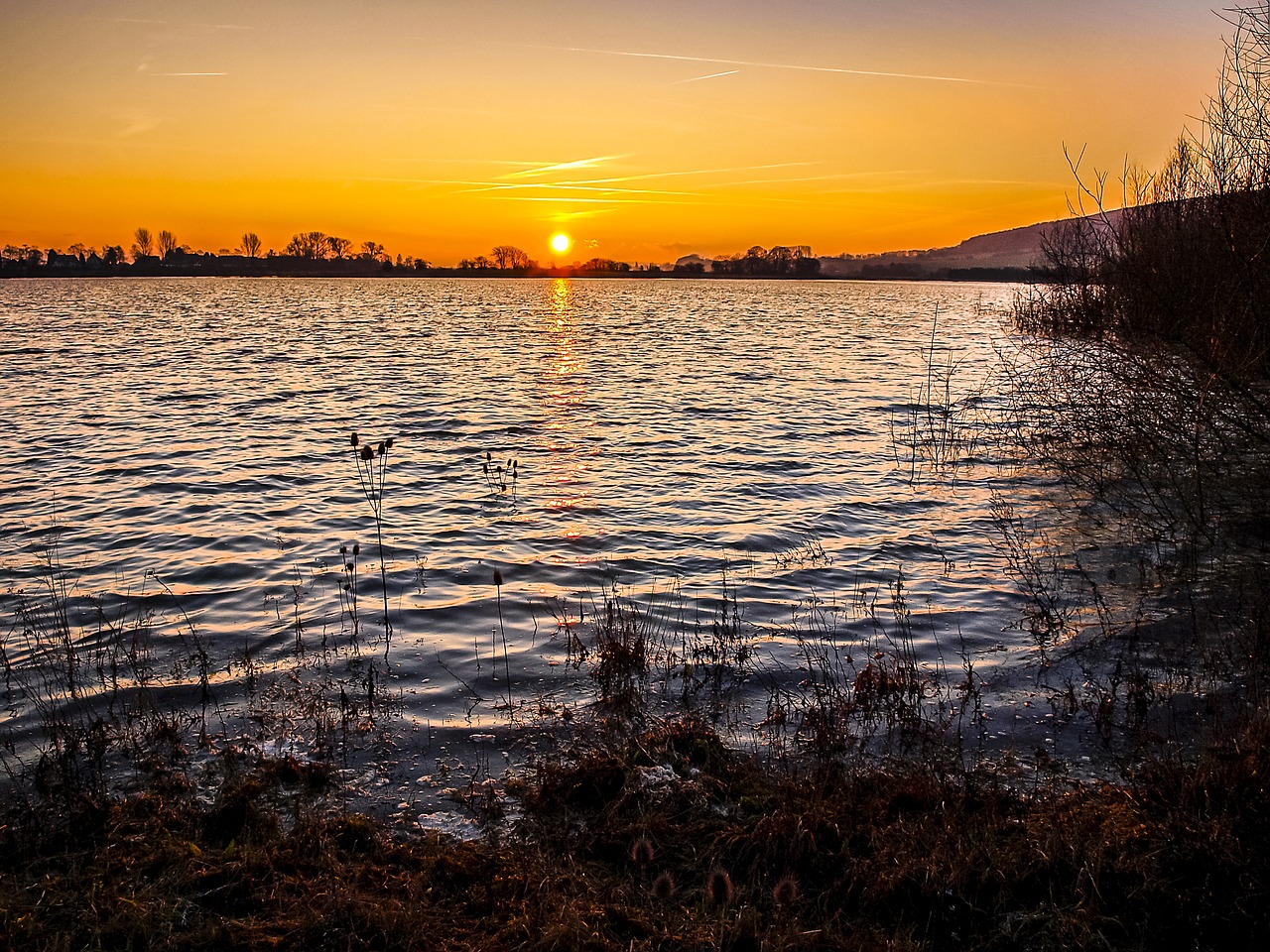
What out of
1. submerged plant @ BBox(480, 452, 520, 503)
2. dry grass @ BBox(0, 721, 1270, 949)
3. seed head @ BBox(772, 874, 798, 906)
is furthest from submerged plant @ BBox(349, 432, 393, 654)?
seed head @ BBox(772, 874, 798, 906)

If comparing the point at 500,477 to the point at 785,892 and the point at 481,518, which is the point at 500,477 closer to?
the point at 481,518

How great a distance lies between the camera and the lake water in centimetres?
851

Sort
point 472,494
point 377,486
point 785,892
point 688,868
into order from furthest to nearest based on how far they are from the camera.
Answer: point 377,486, point 472,494, point 688,868, point 785,892

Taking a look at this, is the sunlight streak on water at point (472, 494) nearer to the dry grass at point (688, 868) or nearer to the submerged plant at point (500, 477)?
the submerged plant at point (500, 477)

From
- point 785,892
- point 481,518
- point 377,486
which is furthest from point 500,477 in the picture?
point 785,892

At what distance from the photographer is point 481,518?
13398 millimetres

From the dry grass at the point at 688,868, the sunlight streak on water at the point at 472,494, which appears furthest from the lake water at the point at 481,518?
the dry grass at the point at 688,868

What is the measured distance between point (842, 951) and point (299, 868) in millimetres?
2844

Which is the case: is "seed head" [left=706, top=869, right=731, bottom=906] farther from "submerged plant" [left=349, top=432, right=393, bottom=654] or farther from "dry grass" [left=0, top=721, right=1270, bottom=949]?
"submerged plant" [left=349, top=432, right=393, bottom=654]

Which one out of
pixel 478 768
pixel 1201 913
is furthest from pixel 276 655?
pixel 1201 913

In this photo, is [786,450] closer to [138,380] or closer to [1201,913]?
[1201,913]

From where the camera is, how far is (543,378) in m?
31.0

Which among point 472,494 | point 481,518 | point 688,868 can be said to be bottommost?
point 688,868

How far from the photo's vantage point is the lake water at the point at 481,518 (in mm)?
8508
